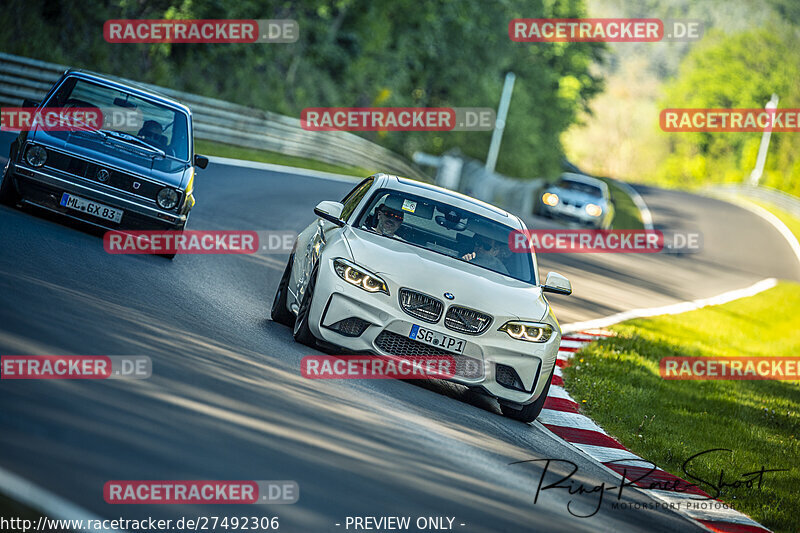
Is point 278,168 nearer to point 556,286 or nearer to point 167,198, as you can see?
point 167,198

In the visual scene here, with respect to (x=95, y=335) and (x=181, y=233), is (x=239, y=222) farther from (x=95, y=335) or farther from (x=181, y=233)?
(x=95, y=335)

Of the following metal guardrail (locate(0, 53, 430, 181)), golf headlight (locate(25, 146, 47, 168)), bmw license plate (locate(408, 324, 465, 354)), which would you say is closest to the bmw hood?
bmw license plate (locate(408, 324, 465, 354))

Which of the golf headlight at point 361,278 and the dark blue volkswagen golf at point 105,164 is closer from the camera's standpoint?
the golf headlight at point 361,278

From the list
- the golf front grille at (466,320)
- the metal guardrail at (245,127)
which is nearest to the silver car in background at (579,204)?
the metal guardrail at (245,127)

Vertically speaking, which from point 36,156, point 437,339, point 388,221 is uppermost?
point 388,221

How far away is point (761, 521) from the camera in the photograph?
283 inches

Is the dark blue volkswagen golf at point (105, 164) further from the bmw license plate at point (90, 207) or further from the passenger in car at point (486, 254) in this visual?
the passenger in car at point (486, 254)

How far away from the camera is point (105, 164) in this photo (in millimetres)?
10781

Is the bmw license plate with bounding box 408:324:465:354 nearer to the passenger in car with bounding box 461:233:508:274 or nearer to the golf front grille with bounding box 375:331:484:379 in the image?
the golf front grille with bounding box 375:331:484:379

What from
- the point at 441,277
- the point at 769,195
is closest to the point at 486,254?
the point at 441,277

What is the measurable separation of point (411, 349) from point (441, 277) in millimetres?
633

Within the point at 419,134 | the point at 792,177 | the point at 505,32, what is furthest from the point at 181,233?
the point at 792,177

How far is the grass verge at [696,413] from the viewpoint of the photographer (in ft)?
26.9

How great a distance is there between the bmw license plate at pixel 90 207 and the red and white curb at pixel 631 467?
4.81 meters
